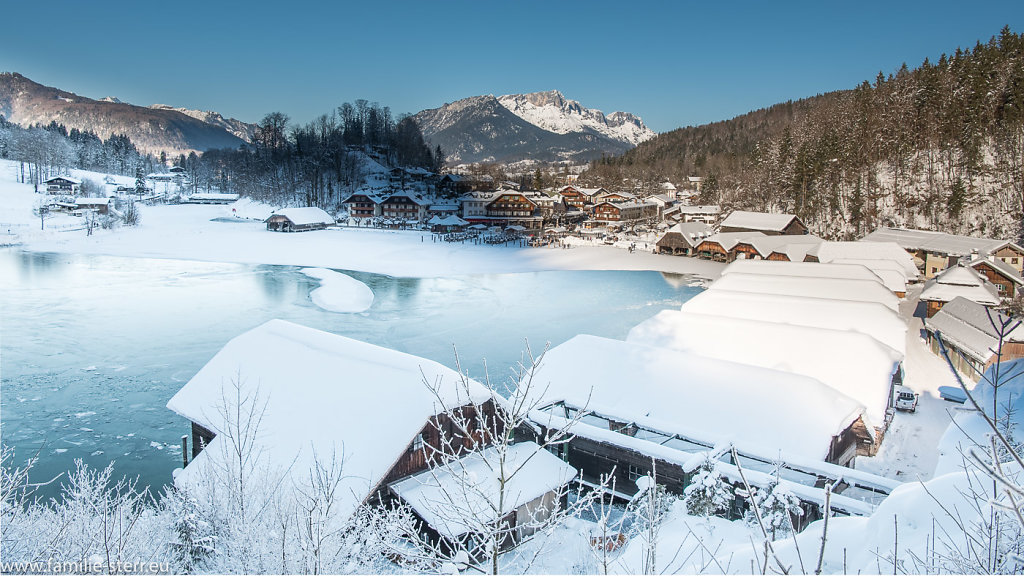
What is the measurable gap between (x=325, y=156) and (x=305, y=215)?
1601 cm

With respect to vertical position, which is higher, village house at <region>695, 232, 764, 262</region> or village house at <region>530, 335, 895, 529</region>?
village house at <region>695, 232, 764, 262</region>

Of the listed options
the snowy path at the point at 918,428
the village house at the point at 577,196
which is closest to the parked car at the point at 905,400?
the snowy path at the point at 918,428

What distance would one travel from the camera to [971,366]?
15.0m

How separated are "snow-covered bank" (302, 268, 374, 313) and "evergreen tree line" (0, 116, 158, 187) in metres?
49.1

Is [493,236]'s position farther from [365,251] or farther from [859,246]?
[859,246]

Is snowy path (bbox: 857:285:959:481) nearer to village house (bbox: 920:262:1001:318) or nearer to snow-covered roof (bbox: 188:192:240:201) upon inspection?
Answer: village house (bbox: 920:262:1001:318)

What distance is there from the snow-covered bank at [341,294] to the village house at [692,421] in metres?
12.3

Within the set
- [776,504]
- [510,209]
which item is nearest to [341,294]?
[776,504]

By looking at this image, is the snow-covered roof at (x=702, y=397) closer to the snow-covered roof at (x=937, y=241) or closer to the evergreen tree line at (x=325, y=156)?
the snow-covered roof at (x=937, y=241)

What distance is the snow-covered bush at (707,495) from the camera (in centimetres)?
800

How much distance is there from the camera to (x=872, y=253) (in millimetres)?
28641

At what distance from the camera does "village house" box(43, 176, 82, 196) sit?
5491 cm

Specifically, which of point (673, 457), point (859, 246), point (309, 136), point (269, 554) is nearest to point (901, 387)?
point (673, 457)

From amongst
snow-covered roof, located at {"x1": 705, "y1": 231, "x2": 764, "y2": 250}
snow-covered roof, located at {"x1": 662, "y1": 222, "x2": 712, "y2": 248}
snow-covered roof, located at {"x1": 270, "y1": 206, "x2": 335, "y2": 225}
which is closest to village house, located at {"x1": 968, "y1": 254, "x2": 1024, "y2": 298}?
snow-covered roof, located at {"x1": 705, "y1": 231, "x2": 764, "y2": 250}
